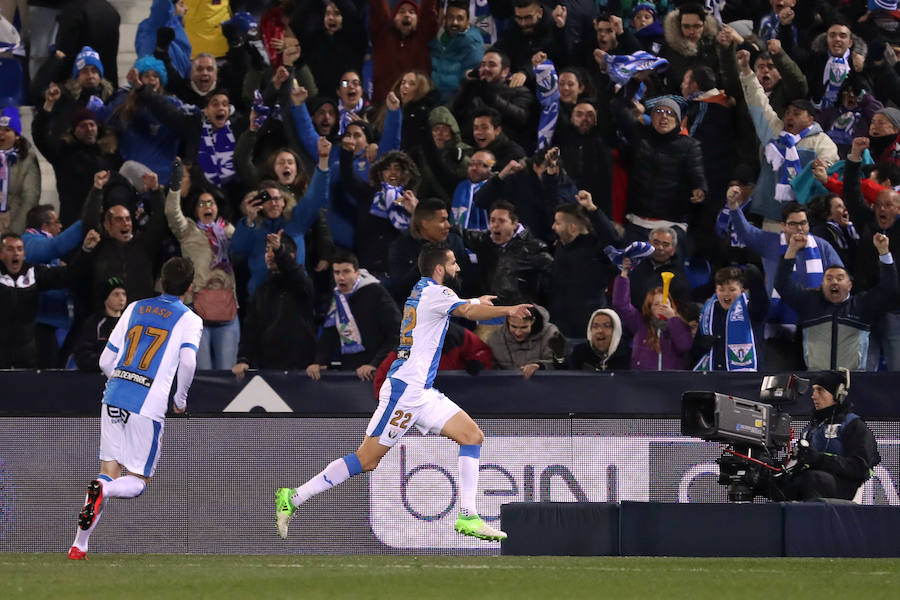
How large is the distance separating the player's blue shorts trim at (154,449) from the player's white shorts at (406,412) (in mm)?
1307

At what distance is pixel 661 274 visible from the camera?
12.0 meters

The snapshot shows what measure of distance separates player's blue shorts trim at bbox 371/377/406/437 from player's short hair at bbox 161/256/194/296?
1418 millimetres

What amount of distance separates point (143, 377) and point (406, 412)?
62.8 inches

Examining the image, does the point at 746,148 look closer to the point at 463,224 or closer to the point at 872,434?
the point at 463,224

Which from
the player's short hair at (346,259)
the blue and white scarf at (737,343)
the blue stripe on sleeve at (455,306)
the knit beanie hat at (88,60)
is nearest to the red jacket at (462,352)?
the player's short hair at (346,259)

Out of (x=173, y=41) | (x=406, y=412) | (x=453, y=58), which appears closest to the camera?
(x=406, y=412)

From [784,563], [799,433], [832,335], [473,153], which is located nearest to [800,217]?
[832,335]

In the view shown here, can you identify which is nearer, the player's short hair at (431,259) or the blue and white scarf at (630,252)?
the player's short hair at (431,259)

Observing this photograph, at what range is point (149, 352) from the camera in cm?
890

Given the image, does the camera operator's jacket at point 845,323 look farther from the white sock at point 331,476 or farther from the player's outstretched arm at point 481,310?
the white sock at point 331,476

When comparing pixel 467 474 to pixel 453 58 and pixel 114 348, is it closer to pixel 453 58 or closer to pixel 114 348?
pixel 114 348

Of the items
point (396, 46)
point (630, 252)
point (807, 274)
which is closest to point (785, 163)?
point (807, 274)

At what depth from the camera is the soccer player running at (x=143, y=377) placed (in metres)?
8.80

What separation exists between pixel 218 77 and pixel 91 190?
2396mm
